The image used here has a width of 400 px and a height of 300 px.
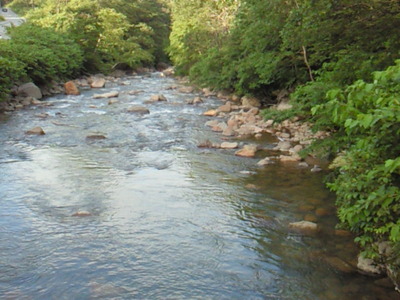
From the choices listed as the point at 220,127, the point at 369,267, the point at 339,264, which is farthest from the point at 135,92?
the point at 369,267

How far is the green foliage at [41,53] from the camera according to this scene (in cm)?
1908

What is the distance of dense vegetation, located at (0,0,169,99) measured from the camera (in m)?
19.7

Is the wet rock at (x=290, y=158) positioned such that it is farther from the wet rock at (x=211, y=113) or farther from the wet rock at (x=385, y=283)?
the wet rock at (x=211, y=113)

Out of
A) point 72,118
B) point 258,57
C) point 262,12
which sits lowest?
point 72,118

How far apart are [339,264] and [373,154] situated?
1431mm

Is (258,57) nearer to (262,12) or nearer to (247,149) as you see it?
(262,12)

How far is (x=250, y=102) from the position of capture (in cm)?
1770

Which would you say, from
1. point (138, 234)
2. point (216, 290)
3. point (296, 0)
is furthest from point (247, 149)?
point (216, 290)

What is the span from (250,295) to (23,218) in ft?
11.9

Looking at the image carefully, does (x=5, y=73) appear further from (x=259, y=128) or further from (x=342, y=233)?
(x=342, y=233)

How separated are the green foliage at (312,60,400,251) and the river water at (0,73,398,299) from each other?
78 cm

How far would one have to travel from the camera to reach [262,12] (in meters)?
12.7

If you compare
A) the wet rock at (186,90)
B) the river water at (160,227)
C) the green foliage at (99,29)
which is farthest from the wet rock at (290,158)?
the green foliage at (99,29)

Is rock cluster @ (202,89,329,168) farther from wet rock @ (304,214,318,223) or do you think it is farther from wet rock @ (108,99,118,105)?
wet rock @ (108,99,118,105)
